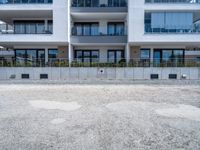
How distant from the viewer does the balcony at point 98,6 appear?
27030 millimetres

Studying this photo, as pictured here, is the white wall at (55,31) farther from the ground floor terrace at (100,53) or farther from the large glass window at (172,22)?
the large glass window at (172,22)

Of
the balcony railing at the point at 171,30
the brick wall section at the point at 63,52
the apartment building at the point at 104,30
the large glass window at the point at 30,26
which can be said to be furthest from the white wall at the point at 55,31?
the balcony railing at the point at 171,30

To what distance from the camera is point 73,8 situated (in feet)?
90.0

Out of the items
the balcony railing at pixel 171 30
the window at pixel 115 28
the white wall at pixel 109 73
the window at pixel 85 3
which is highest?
the window at pixel 85 3

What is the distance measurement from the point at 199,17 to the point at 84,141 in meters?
28.8

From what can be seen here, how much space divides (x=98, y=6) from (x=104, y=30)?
12.5ft

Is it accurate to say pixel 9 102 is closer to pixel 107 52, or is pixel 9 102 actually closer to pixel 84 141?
pixel 84 141

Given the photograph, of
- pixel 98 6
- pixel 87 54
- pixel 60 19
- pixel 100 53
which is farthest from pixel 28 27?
pixel 100 53

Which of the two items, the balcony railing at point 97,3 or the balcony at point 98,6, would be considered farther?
the balcony railing at point 97,3

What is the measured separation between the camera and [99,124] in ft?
26.6

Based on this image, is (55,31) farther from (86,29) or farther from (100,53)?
(100,53)

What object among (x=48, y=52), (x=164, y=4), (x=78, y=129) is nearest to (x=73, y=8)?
(x=48, y=52)

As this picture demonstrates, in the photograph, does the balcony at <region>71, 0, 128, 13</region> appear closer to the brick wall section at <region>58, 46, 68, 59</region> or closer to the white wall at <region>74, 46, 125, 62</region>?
the brick wall section at <region>58, 46, 68, 59</region>

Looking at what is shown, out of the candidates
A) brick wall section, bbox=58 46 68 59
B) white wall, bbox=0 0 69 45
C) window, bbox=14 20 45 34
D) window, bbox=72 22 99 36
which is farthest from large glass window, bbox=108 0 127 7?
window, bbox=14 20 45 34
